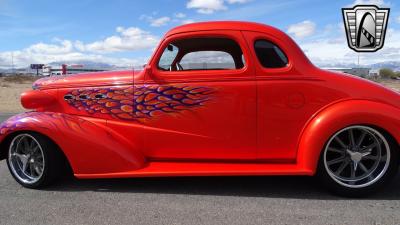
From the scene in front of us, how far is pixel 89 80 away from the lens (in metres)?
4.51

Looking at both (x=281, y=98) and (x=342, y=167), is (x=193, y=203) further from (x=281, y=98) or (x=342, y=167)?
(x=342, y=167)

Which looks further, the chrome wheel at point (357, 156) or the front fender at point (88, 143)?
the front fender at point (88, 143)

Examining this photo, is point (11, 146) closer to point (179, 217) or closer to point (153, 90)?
point (153, 90)

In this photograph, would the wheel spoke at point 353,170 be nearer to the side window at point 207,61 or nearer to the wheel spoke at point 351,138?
the wheel spoke at point 351,138

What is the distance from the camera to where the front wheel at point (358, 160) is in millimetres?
4023

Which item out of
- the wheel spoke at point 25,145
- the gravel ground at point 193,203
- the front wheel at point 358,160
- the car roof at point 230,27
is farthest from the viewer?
the wheel spoke at point 25,145

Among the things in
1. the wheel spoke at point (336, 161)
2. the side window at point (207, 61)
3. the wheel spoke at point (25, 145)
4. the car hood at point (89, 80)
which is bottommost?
the wheel spoke at point (336, 161)

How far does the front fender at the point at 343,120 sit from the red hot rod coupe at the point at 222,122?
10 millimetres

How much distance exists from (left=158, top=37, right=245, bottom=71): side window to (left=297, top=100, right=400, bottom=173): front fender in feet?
3.41

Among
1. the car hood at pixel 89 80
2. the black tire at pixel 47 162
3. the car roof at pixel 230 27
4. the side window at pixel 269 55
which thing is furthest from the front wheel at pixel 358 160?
the black tire at pixel 47 162

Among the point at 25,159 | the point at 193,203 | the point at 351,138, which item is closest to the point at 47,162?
the point at 25,159

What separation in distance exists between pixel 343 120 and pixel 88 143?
263 centimetres

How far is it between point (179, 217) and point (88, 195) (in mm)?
1190

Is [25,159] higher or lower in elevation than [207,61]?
lower
